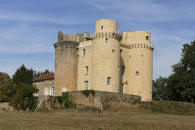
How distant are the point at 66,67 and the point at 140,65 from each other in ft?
32.8

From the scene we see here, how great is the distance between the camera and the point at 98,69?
43594 millimetres

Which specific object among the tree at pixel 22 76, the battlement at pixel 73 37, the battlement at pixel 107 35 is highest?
the battlement at pixel 73 37

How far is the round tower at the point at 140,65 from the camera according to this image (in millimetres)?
46656

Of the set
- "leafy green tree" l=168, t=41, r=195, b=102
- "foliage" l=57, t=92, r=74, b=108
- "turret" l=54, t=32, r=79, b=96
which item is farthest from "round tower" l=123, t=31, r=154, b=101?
"foliage" l=57, t=92, r=74, b=108

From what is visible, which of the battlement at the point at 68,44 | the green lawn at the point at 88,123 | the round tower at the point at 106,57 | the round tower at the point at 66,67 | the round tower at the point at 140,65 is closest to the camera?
the green lawn at the point at 88,123

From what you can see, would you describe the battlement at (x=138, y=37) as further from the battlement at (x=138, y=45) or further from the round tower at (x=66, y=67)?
the round tower at (x=66, y=67)

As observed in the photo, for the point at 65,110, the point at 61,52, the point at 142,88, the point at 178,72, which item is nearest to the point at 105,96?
the point at 65,110

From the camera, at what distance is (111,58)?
144 feet

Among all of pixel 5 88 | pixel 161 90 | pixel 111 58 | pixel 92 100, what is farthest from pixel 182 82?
pixel 5 88

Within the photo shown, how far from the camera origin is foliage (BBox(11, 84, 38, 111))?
41875mm

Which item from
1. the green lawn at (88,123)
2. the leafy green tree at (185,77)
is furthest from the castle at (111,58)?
the green lawn at (88,123)

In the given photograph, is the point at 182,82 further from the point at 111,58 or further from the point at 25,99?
the point at 25,99

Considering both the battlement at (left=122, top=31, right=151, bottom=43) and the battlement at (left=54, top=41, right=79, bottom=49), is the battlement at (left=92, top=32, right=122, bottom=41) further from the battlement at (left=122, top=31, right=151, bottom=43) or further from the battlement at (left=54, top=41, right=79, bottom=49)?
the battlement at (left=54, top=41, right=79, bottom=49)

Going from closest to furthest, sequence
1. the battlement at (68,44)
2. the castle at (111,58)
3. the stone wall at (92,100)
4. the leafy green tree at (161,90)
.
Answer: the stone wall at (92,100) < the castle at (111,58) < the battlement at (68,44) < the leafy green tree at (161,90)
